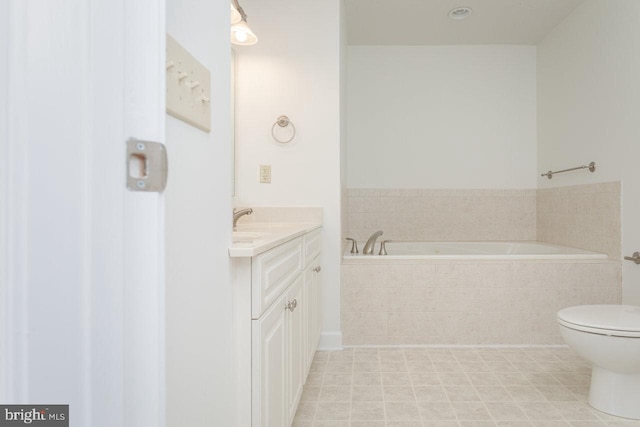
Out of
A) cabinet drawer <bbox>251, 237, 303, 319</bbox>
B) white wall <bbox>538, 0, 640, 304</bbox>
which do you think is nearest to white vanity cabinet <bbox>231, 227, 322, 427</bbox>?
cabinet drawer <bbox>251, 237, 303, 319</bbox>

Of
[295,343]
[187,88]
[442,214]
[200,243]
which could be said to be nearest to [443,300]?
[442,214]

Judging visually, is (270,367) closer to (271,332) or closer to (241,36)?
(271,332)

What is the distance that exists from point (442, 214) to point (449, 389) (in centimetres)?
184

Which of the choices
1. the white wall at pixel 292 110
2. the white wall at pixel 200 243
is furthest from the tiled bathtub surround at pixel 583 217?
the white wall at pixel 200 243

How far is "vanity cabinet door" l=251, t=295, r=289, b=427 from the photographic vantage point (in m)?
1.00

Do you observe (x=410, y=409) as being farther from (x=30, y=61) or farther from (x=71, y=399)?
(x=30, y=61)

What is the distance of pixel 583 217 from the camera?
2742 mm

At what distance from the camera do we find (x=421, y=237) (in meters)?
3.50

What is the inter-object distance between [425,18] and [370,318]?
2303 mm

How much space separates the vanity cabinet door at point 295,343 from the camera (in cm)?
140

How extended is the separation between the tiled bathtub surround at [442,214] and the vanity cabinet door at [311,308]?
51.8 inches

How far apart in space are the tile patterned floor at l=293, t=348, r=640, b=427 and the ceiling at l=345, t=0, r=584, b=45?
2400 mm

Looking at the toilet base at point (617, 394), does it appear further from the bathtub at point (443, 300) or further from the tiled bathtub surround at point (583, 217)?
the tiled bathtub surround at point (583, 217)

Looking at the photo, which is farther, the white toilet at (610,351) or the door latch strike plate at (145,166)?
→ the white toilet at (610,351)
